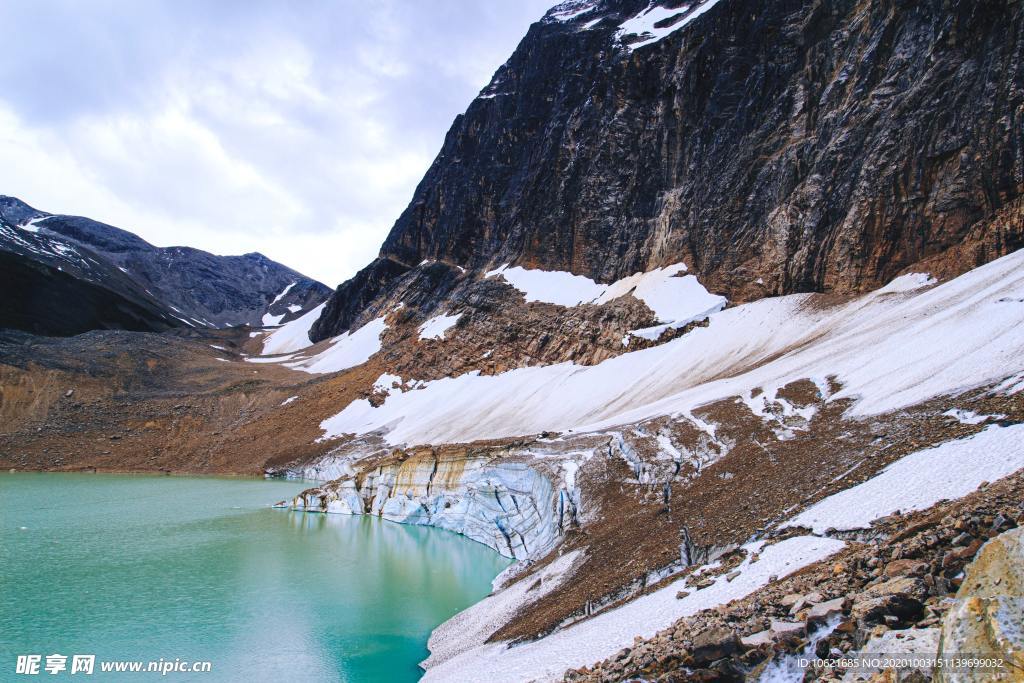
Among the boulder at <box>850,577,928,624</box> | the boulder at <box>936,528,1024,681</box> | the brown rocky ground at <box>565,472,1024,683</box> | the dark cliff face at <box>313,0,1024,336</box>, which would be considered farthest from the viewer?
the dark cliff face at <box>313,0,1024,336</box>

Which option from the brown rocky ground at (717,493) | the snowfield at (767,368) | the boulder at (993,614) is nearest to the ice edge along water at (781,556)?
the brown rocky ground at (717,493)

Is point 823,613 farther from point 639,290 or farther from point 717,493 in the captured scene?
point 639,290

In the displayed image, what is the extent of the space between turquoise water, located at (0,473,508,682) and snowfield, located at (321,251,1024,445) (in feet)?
50.9

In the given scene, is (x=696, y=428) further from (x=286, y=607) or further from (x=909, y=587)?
(x=909, y=587)

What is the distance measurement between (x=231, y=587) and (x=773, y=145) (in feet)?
191

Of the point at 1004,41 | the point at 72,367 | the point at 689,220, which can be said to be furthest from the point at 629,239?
the point at 72,367

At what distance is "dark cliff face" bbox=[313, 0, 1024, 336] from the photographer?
41.8 metres

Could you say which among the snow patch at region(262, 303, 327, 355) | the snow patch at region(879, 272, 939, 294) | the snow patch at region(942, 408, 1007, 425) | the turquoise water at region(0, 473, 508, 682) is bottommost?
the turquoise water at region(0, 473, 508, 682)

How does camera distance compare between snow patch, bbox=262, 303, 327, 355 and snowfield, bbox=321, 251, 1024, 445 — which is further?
snow patch, bbox=262, 303, 327, 355

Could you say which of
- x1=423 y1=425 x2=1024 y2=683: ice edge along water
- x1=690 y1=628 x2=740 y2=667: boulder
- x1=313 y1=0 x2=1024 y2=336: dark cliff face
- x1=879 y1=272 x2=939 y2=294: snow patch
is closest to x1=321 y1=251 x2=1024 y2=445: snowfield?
x1=879 y1=272 x2=939 y2=294: snow patch

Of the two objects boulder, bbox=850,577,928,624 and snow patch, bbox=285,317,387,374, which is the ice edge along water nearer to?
boulder, bbox=850,577,928,624

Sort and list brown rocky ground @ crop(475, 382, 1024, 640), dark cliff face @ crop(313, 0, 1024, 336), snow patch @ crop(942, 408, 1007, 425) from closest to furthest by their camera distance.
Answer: brown rocky ground @ crop(475, 382, 1024, 640) < snow patch @ crop(942, 408, 1007, 425) < dark cliff face @ crop(313, 0, 1024, 336)

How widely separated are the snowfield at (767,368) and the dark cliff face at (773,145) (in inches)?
210

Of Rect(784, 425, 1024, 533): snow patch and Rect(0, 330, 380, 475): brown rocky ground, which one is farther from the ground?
Rect(0, 330, 380, 475): brown rocky ground
